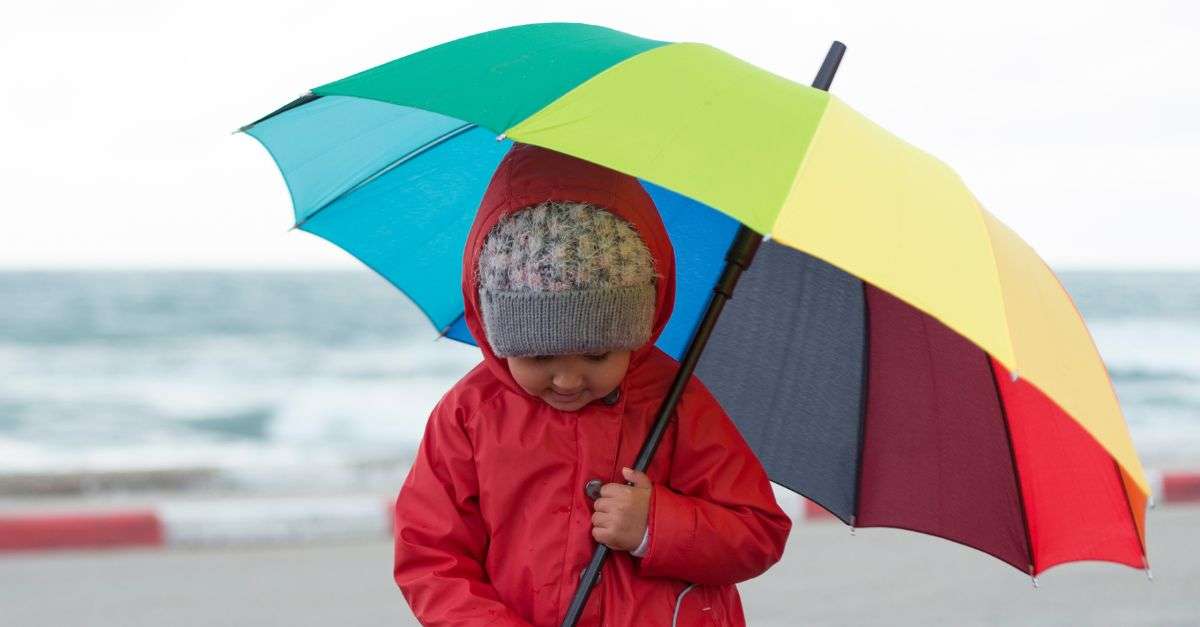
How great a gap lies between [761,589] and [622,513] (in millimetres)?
4302

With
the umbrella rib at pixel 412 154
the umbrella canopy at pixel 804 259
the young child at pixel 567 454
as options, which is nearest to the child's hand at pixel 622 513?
the young child at pixel 567 454

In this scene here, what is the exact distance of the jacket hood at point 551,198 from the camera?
7.36 ft

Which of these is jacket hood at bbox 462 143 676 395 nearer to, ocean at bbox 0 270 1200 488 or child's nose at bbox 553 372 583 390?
child's nose at bbox 553 372 583 390

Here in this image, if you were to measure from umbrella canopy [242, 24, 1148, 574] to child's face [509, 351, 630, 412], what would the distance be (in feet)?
1.05

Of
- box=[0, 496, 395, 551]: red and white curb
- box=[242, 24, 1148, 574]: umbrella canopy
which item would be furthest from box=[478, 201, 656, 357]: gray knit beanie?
box=[0, 496, 395, 551]: red and white curb

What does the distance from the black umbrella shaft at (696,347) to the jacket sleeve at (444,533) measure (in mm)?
120

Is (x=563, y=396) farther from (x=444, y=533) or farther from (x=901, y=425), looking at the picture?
(x=901, y=425)

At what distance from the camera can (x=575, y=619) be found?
7.41 feet

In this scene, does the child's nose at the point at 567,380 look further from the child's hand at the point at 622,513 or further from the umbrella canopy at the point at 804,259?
the umbrella canopy at the point at 804,259

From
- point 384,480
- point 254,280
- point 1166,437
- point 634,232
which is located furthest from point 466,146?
point 254,280

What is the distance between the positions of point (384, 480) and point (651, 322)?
25.3 ft

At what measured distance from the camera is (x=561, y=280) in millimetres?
2193

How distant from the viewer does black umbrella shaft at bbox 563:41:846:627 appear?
2.28 metres

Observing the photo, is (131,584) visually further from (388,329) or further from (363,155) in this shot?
(388,329)
